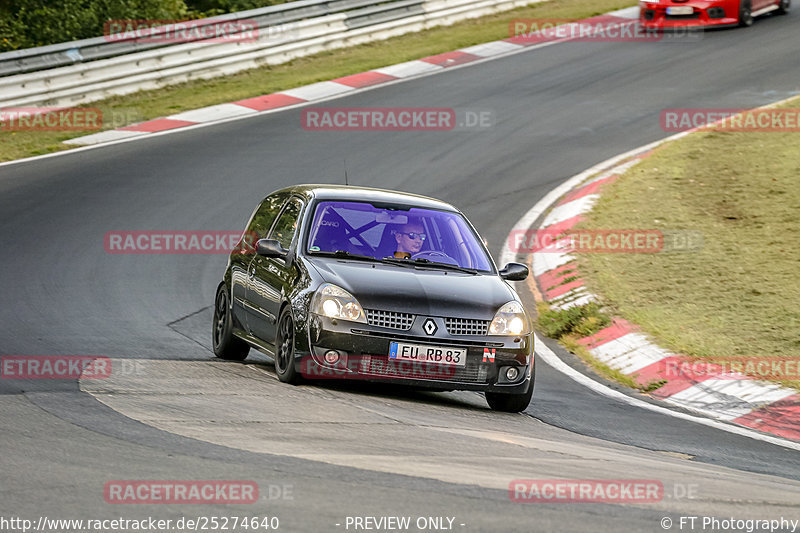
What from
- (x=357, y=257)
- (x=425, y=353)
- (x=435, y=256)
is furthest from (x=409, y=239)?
(x=425, y=353)

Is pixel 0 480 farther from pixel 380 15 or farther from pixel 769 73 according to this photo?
pixel 380 15

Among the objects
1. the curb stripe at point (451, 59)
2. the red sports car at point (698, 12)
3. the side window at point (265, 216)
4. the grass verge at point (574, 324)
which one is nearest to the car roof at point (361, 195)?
the side window at point (265, 216)

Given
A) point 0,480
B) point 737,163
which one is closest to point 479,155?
point 737,163

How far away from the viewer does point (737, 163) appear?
17.7 m

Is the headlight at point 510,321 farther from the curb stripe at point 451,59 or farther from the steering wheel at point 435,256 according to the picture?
the curb stripe at point 451,59

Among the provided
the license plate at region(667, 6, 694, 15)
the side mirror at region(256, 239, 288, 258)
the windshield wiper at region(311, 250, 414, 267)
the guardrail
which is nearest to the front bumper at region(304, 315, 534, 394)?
the windshield wiper at region(311, 250, 414, 267)

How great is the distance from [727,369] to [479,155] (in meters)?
9.57

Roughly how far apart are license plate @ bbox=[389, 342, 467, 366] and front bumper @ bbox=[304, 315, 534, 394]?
2 centimetres

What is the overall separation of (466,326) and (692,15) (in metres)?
20.0

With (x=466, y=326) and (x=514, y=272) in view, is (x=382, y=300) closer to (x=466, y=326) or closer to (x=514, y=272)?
(x=466, y=326)

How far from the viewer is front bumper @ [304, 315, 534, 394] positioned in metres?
8.49

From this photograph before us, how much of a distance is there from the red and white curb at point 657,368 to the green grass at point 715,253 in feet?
0.67

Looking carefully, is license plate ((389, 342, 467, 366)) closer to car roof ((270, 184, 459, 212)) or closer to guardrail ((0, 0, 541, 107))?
car roof ((270, 184, 459, 212))

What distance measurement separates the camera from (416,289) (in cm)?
871
